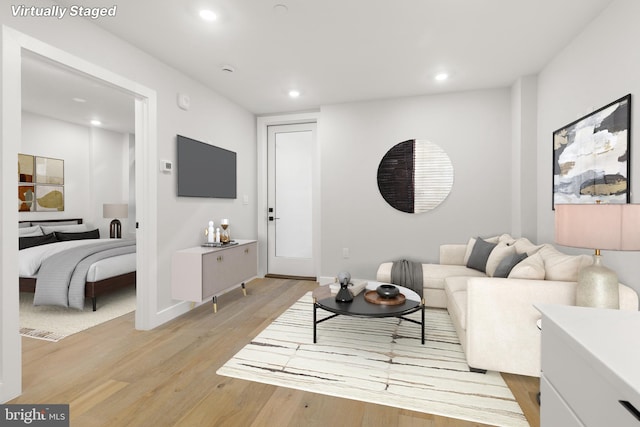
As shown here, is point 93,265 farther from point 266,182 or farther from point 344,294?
point 344,294

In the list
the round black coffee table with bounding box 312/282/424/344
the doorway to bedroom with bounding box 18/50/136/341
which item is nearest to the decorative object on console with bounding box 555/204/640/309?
the round black coffee table with bounding box 312/282/424/344

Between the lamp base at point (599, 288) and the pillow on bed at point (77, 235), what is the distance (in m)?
6.06

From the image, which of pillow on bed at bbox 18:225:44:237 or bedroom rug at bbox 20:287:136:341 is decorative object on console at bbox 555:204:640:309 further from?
pillow on bed at bbox 18:225:44:237

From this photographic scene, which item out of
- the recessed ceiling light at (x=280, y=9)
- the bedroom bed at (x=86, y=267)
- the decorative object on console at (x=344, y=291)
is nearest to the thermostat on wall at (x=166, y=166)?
the bedroom bed at (x=86, y=267)

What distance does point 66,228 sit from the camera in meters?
4.92

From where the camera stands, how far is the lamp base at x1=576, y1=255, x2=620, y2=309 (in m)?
1.62

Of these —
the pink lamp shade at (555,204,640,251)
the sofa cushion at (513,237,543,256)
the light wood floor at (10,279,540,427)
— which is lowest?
the light wood floor at (10,279,540,427)

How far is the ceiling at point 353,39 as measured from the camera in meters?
2.26

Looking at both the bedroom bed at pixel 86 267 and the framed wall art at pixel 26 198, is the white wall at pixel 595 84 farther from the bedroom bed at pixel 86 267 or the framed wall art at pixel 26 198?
the framed wall art at pixel 26 198

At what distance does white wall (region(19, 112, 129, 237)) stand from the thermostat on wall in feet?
11.3

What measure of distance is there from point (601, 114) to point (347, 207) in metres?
2.79

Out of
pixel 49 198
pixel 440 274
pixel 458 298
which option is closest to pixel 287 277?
pixel 440 274

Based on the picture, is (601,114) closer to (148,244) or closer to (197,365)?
(197,365)

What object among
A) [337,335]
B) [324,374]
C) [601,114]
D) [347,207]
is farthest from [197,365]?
[601,114]
